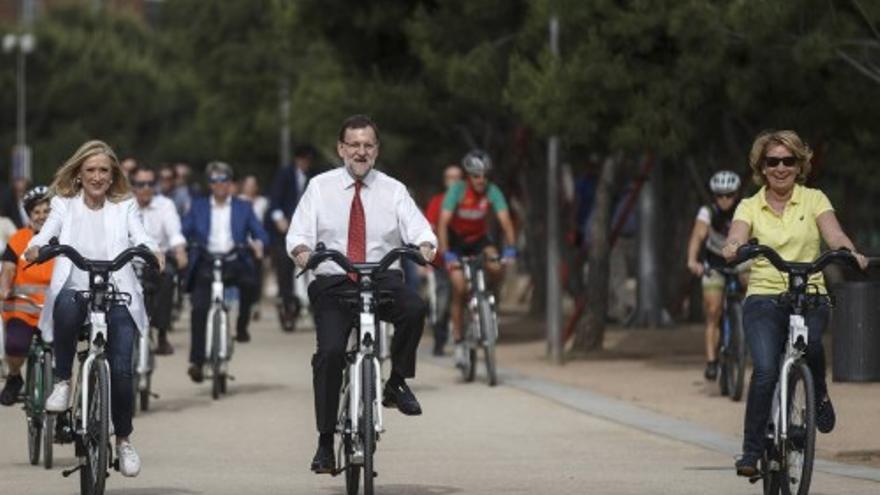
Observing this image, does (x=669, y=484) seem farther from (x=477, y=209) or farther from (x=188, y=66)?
(x=188, y=66)

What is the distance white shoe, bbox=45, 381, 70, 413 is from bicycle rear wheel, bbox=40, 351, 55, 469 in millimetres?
1651

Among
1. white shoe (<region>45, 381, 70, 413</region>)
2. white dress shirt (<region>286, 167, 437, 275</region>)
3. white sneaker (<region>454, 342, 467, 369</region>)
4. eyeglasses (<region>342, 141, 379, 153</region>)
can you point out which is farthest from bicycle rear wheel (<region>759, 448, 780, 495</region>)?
white sneaker (<region>454, 342, 467, 369</region>)

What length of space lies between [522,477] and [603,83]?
9.39 metres

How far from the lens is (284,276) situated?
30.1m

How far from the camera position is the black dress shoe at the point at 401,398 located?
1199cm

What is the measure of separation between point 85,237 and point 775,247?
3.25 metres

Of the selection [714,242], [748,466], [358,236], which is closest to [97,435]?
[358,236]

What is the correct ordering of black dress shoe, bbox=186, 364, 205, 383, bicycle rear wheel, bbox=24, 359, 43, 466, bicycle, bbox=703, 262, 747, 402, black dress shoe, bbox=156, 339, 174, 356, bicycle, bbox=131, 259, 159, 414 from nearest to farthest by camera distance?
bicycle rear wheel, bbox=24, 359, 43, 466 → bicycle, bbox=131, 259, 159, 414 → bicycle, bbox=703, 262, 747, 402 → black dress shoe, bbox=186, 364, 205, 383 → black dress shoe, bbox=156, 339, 174, 356

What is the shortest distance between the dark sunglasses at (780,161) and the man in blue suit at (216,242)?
9066 millimetres

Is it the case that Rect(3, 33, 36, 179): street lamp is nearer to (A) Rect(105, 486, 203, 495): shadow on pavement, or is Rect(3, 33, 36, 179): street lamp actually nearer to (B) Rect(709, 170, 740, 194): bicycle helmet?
(B) Rect(709, 170, 740, 194): bicycle helmet

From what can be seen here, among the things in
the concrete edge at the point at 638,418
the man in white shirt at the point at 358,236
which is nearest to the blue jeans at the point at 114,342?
the man in white shirt at the point at 358,236

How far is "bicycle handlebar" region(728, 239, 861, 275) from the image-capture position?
437 inches

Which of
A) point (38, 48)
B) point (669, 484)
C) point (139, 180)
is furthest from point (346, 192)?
point (38, 48)

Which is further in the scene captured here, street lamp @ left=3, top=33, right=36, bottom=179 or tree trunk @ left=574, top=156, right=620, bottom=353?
street lamp @ left=3, top=33, right=36, bottom=179
